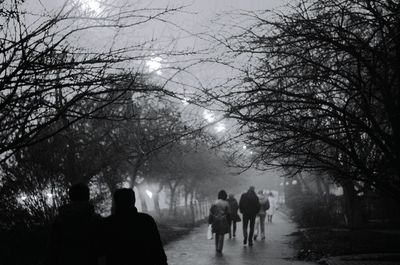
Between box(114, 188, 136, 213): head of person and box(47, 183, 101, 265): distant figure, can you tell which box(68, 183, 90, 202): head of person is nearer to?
box(47, 183, 101, 265): distant figure

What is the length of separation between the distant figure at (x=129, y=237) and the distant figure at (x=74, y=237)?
409 millimetres

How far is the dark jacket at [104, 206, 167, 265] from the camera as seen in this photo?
426 cm

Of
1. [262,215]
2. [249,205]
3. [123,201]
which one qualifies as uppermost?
[249,205]

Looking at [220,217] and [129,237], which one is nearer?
[129,237]

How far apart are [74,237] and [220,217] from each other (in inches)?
366

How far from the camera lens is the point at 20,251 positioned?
1081cm

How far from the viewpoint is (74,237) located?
4.78 metres

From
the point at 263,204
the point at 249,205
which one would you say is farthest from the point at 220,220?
the point at 263,204

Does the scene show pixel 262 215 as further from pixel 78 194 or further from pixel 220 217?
pixel 78 194

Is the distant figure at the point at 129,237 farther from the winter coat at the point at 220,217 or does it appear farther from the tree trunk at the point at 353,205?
the tree trunk at the point at 353,205

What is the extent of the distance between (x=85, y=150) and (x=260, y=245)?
20.2 ft

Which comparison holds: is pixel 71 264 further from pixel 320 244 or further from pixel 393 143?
pixel 320 244

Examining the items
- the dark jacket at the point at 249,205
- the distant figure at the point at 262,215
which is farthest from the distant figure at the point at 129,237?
the distant figure at the point at 262,215

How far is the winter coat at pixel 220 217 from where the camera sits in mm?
13484
